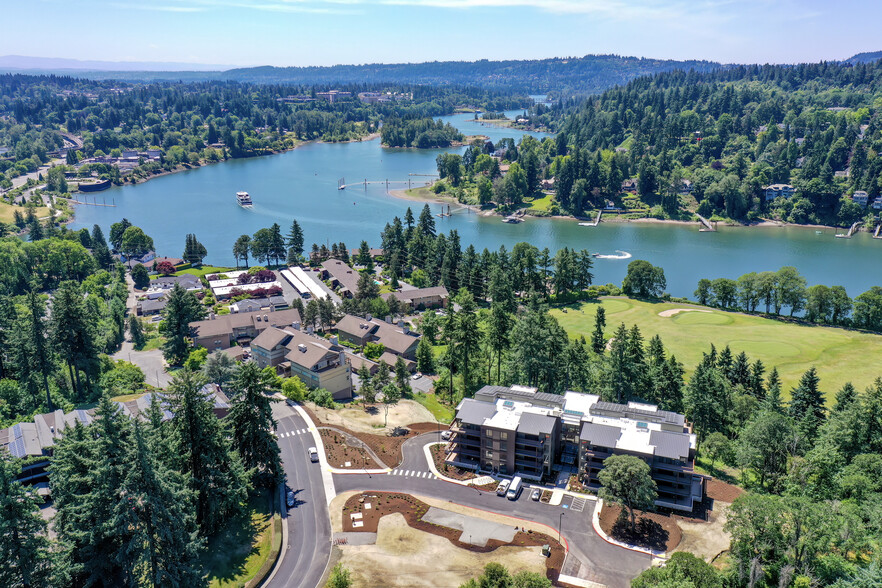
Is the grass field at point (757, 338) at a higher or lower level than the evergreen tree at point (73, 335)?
lower

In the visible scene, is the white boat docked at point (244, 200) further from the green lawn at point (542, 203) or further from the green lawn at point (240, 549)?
the green lawn at point (240, 549)

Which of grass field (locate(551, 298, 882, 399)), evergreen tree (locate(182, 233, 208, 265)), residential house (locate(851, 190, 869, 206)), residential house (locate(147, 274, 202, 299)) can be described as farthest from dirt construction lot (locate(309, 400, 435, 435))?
residential house (locate(851, 190, 869, 206))

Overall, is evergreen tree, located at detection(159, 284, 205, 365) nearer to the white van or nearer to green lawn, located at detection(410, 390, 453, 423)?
green lawn, located at detection(410, 390, 453, 423)

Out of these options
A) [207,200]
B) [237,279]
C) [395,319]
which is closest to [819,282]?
[395,319]

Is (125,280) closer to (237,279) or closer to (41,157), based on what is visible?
(237,279)

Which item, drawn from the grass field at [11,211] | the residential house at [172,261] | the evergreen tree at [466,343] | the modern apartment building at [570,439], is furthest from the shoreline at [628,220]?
the modern apartment building at [570,439]

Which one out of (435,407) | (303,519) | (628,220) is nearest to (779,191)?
(628,220)
